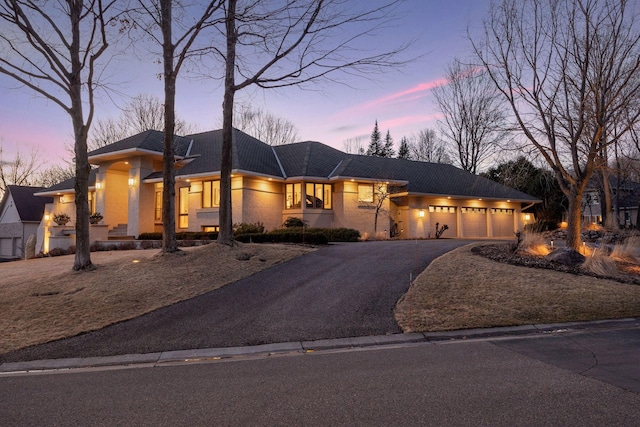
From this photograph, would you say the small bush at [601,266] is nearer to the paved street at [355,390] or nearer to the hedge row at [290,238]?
the paved street at [355,390]

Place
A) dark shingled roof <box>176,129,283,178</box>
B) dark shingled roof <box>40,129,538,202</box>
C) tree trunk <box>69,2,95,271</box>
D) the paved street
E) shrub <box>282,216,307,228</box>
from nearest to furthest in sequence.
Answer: the paved street
tree trunk <box>69,2,95,271</box>
shrub <box>282,216,307,228</box>
dark shingled roof <box>176,129,283,178</box>
dark shingled roof <box>40,129,538,202</box>

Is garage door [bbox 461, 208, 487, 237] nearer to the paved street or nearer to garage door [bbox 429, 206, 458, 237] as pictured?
garage door [bbox 429, 206, 458, 237]

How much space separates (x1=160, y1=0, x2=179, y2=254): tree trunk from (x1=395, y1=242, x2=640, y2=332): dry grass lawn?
26.2 feet

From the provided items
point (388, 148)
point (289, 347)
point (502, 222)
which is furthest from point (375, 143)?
point (289, 347)

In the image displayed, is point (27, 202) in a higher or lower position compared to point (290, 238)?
higher

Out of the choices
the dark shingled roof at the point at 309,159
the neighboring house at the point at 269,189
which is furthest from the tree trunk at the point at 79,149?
the dark shingled roof at the point at 309,159

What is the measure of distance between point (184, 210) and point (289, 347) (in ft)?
72.5

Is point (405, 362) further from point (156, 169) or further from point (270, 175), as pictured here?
point (156, 169)

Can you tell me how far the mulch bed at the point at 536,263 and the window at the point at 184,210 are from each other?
18519 millimetres

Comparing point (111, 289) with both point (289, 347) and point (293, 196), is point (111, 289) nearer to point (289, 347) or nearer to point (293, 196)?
point (289, 347)

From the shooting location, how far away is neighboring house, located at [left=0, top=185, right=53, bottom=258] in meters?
37.2

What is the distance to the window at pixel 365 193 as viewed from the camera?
26.8 m

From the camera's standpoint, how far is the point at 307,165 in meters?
26.3

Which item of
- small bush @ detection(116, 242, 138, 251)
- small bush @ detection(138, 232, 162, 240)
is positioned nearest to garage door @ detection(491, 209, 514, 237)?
small bush @ detection(138, 232, 162, 240)
